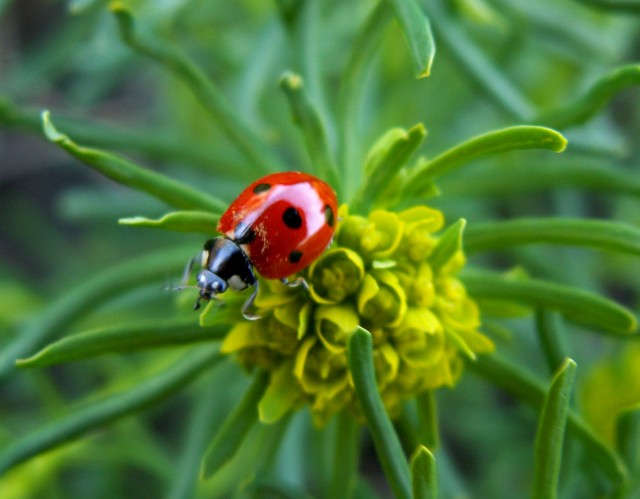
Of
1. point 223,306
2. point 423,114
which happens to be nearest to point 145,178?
point 223,306

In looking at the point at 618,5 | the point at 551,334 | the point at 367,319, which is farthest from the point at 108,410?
the point at 618,5

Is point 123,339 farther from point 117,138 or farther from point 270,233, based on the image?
point 117,138

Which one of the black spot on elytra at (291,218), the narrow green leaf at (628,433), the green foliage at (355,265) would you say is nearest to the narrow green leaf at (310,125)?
the green foliage at (355,265)

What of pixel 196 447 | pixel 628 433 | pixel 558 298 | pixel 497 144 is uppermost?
pixel 497 144

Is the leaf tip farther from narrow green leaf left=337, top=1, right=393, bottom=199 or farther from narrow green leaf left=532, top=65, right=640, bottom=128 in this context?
narrow green leaf left=337, top=1, right=393, bottom=199

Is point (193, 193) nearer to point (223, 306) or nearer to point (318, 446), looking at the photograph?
point (223, 306)

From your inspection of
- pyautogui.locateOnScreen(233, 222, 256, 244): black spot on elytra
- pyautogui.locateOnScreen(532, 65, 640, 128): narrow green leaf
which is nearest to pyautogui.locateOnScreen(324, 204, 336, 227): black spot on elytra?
pyautogui.locateOnScreen(233, 222, 256, 244): black spot on elytra
